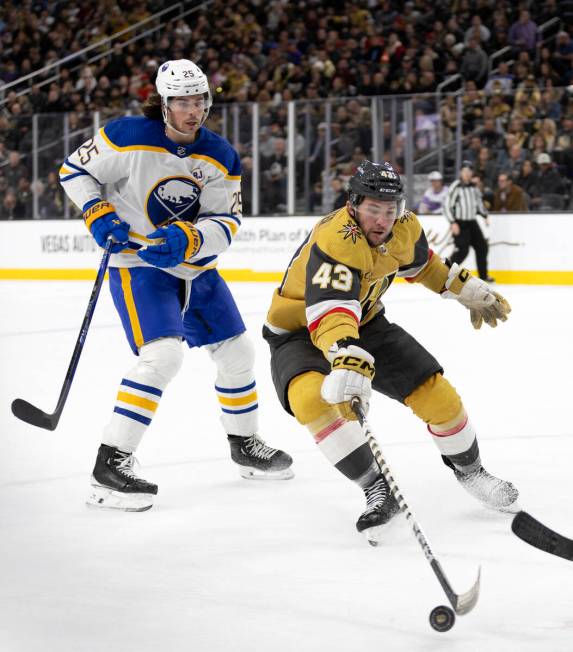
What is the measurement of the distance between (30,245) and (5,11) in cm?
536

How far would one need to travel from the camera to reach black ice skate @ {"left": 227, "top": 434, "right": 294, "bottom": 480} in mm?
3605

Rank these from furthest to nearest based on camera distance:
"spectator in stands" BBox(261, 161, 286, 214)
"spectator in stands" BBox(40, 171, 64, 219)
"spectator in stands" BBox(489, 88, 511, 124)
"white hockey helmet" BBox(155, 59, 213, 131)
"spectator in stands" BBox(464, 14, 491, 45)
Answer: "spectator in stands" BBox(464, 14, 491, 45) → "spectator in stands" BBox(40, 171, 64, 219) → "spectator in stands" BBox(261, 161, 286, 214) → "spectator in stands" BBox(489, 88, 511, 124) → "white hockey helmet" BBox(155, 59, 213, 131)

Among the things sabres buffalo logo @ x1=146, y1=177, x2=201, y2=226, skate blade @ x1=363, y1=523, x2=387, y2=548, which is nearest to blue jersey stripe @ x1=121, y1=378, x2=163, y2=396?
sabres buffalo logo @ x1=146, y1=177, x2=201, y2=226

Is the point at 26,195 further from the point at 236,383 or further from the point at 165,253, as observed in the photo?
the point at 165,253

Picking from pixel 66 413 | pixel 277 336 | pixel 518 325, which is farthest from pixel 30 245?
pixel 277 336

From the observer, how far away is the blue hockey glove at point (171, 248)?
10.8 feet

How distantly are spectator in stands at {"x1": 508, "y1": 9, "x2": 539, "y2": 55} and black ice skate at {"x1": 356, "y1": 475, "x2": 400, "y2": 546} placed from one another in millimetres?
10567

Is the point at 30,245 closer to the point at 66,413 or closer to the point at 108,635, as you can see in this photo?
the point at 66,413

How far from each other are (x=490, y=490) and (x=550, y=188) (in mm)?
8061

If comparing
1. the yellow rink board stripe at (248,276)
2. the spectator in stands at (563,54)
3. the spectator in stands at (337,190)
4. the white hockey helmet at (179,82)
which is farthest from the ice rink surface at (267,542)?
the spectator in stands at (563,54)

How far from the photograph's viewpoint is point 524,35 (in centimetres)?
1262

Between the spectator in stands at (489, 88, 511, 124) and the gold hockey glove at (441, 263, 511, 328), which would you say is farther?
the spectator in stands at (489, 88, 511, 124)

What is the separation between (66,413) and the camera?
4.71 metres

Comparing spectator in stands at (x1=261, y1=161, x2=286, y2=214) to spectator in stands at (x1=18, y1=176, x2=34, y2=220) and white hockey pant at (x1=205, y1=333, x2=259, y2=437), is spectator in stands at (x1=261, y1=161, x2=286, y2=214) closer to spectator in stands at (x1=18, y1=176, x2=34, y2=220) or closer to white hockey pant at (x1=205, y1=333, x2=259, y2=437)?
spectator in stands at (x1=18, y1=176, x2=34, y2=220)
